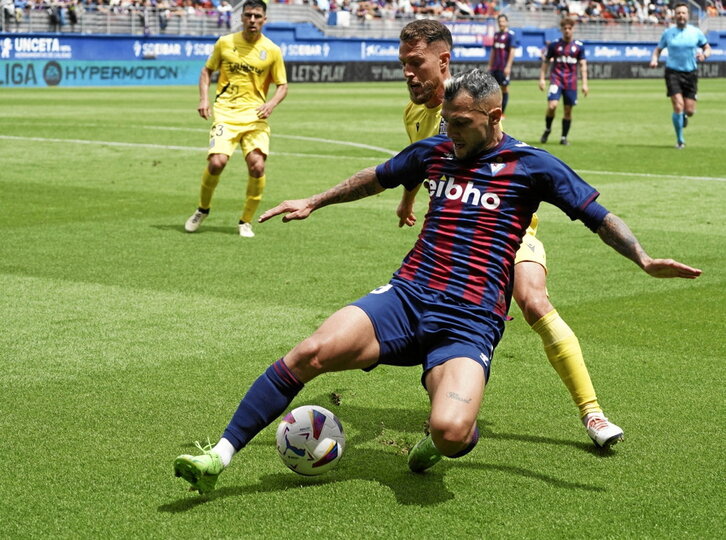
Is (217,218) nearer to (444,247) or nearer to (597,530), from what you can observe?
(444,247)

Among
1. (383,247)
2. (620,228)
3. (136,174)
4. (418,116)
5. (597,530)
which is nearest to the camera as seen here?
(597,530)

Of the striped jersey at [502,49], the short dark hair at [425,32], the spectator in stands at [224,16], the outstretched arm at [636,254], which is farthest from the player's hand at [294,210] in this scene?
the spectator in stands at [224,16]

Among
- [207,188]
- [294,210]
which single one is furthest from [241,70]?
[294,210]

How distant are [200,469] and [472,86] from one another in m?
1.93

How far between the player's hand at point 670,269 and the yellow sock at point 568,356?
88 centimetres

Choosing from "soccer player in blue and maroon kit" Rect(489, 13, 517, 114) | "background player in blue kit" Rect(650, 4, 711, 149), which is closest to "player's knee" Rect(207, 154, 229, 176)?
"background player in blue kit" Rect(650, 4, 711, 149)

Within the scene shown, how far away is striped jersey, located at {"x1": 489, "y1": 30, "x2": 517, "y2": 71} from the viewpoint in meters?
26.7

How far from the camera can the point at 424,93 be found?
651 centimetres

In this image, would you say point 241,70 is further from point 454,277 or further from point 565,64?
point 565,64

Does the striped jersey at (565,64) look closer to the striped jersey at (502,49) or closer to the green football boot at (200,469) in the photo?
the striped jersey at (502,49)

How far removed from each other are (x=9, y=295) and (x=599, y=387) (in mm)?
4629

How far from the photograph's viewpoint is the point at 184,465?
457cm

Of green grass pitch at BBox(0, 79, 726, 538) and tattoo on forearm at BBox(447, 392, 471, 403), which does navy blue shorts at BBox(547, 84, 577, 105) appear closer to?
green grass pitch at BBox(0, 79, 726, 538)

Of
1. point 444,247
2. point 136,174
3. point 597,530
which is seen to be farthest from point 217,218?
point 597,530
